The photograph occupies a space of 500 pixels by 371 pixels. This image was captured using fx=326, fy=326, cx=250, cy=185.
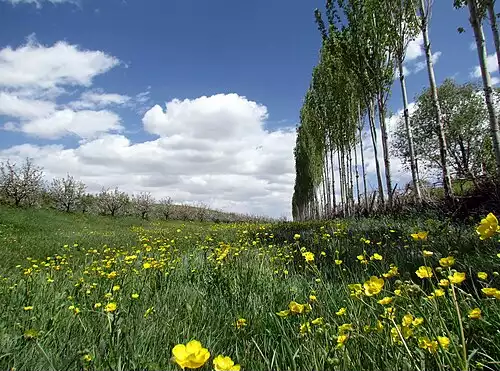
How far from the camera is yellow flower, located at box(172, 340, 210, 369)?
2.66ft

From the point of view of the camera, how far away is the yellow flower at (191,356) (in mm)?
810

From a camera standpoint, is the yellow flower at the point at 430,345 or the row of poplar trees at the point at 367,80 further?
the row of poplar trees at the point at 367,80

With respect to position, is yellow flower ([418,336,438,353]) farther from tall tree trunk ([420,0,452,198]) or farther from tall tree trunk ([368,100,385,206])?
tall tree trunk ([368,100,385,206])

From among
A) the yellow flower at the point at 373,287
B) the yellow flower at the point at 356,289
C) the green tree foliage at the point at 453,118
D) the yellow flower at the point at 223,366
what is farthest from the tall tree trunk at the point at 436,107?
the green tree foliage at the point at 453,118

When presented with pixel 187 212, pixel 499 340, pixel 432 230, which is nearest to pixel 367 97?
pixel 432 230

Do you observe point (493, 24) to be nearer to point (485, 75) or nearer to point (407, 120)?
point (485, 75)

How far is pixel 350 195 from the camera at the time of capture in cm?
2286

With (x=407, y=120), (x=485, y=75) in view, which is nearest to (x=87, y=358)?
(x=485, y=75)

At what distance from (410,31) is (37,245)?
15.5 metres

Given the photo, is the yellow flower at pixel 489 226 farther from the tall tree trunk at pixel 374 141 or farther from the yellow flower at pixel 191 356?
the tall tree trunk at pixel 374 141

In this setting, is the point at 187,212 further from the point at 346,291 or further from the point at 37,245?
the point at 346,291

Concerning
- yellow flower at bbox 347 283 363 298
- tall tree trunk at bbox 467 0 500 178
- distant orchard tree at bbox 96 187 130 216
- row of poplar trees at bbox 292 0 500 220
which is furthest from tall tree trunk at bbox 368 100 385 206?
distant orchard tree at bbox 96 187 130 216

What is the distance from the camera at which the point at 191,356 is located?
2.78ft


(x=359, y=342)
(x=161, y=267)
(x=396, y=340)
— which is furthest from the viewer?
(x=161, y=267)
